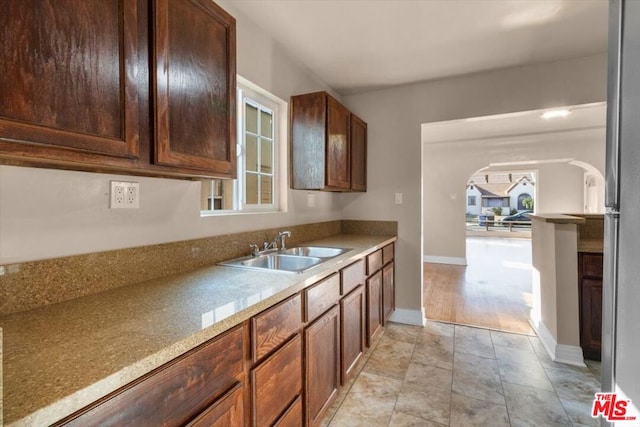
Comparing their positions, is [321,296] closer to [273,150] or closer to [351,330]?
[351,330]

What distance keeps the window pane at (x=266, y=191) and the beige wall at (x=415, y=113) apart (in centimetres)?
115

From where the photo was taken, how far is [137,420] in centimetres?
68

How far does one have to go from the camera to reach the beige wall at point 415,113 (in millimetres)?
2537

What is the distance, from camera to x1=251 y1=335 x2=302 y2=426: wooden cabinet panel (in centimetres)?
107

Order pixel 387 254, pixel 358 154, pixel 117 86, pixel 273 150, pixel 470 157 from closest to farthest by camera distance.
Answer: pixel 117 86
pixel 273 150
pixel 387 254
pixel 358 154
pixel 470 157

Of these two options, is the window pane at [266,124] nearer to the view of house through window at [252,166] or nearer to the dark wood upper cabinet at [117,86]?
the view of house through window at [252,166]

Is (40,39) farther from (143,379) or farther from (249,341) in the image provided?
(249,341)

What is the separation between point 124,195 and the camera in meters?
1.25

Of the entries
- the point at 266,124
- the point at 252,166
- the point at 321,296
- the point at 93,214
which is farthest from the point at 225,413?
the point at 266,124

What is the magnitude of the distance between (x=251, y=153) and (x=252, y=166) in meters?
0.09

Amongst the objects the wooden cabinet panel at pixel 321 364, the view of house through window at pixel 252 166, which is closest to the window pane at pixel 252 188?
the view of house through window at pixel 252 166

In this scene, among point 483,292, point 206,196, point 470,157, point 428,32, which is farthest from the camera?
point 470,157

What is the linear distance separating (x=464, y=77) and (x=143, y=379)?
10.5ft

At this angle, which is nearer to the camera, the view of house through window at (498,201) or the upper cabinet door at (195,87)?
the upper cabinet door at (195,87)
